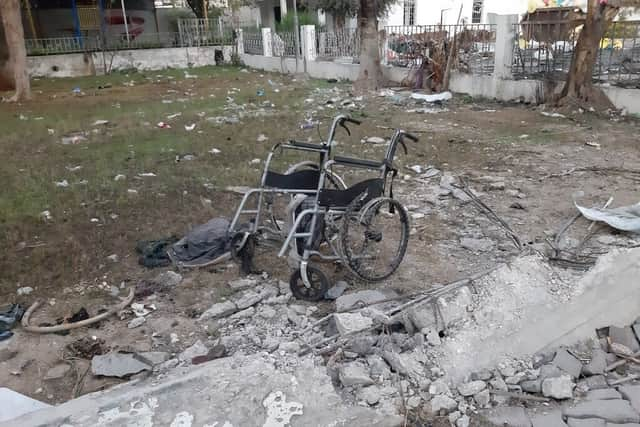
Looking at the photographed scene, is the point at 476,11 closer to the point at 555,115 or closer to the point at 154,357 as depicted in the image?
the point at 555,115

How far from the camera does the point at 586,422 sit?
2.44 metres

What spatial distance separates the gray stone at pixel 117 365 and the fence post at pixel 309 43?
13.1 metres

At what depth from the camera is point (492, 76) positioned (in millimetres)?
10250

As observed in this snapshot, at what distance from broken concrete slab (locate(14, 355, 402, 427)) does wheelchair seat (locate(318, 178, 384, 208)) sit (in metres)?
1.09

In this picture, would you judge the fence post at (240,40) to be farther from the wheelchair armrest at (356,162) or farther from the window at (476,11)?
the wheelchair armrest at (356,162)

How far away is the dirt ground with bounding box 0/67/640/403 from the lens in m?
3.32

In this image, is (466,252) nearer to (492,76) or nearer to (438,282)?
(438,282)

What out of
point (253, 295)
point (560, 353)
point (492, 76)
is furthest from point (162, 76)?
point (560, 353)

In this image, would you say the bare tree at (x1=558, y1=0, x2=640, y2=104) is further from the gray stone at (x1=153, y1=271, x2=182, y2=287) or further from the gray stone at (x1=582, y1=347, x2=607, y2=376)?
the gray stone at (x1=153, y1=271, x2=182, y2=287)

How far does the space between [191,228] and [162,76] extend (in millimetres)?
12560

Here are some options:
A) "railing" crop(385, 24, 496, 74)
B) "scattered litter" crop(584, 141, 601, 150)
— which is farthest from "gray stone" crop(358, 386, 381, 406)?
"railing" crop(385, 24, 496, 74)

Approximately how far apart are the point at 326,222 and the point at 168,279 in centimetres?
121

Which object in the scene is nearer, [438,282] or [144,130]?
[438,282]

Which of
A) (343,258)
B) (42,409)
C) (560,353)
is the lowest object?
(560,353)
